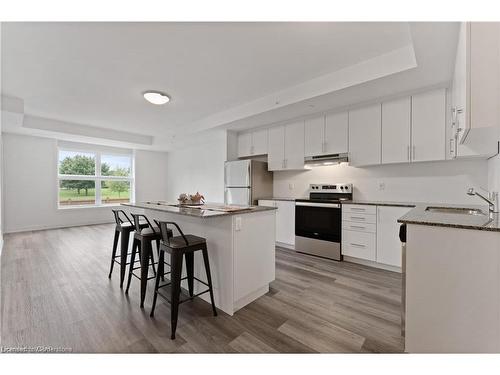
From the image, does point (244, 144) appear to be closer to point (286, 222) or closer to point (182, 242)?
point (286, 222)

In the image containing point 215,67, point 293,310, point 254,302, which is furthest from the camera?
point 215,67

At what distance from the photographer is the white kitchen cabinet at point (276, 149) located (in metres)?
4.29

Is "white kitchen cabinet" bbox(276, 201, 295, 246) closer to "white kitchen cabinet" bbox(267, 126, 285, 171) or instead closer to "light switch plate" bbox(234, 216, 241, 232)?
"white kitchen cabinet" bbox(267, 126, 285, 171)

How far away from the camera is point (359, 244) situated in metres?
3.21

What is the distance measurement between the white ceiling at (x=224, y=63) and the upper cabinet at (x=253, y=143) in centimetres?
73

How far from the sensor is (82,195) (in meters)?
6.33

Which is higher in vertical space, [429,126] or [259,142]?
[259,142]

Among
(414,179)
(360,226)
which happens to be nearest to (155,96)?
(360,226)

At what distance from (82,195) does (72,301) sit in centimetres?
519

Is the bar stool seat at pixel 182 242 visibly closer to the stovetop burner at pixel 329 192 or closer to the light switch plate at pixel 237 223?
the light switch plate at pixel 237 223

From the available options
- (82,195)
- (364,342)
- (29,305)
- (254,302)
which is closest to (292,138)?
(254,302)

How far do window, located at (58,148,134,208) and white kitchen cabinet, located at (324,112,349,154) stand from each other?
6.32m

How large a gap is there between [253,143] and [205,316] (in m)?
3.54

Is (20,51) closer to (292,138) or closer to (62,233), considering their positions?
(292,138)
